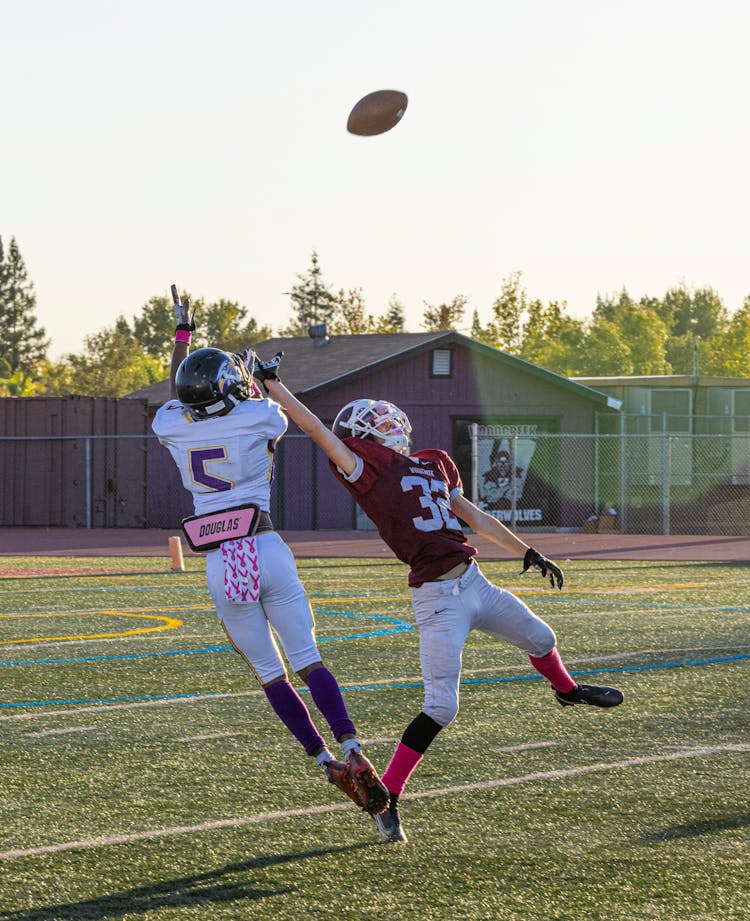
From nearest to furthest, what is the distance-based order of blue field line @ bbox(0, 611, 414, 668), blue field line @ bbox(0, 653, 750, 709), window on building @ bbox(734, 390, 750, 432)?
blue field line @ bbox(0, 653, 750, 709) → blue field line @ bbox(0, 611, 414, 668) → window on building @ bbox(734, 390, 750, 432)

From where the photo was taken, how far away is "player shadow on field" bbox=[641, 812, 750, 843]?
20.5 feet

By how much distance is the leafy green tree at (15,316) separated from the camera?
11919 cm

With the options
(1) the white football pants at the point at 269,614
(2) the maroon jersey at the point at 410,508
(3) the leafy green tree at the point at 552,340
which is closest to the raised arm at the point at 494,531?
(2) the maroon jersey at the point at 410,508

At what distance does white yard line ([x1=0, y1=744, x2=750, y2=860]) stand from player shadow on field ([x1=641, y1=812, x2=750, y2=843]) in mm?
1060

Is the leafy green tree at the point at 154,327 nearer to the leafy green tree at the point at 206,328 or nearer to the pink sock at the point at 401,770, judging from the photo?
the leafy green tree at the point at 206,328

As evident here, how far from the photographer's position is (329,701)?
640cm

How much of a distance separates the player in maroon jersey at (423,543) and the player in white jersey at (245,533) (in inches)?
8.5

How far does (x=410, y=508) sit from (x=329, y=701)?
89cm

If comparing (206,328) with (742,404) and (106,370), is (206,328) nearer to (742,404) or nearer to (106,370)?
(106,370)

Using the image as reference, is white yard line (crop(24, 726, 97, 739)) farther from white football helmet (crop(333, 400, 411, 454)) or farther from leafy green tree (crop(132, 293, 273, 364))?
leafy green tree (crop(132, 293, 273, 364))

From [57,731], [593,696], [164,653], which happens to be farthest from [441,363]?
[593,696]

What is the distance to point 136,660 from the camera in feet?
39.1

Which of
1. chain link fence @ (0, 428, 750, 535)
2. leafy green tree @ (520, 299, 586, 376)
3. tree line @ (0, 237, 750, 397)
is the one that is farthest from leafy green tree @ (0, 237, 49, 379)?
chain link fence @ (0, 428, 750, 535)

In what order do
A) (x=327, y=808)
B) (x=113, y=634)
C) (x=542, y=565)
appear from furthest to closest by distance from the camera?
(x=113, y=634), (x=542, y=565), (x=327, y=808)
